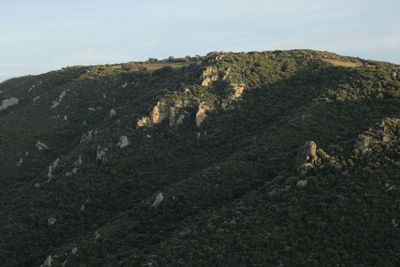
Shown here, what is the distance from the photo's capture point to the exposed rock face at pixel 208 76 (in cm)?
10453

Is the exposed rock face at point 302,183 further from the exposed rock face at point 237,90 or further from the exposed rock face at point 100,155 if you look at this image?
the exposed rock face at point 100,155

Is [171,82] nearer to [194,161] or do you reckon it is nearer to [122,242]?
[194,161]

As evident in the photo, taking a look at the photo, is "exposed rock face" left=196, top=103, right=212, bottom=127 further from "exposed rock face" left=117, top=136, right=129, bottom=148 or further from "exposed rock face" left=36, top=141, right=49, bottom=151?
"exposed rock face" left=36, top=141, right=49, bottom=151

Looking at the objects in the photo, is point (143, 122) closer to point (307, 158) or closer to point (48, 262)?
point (48, 262)

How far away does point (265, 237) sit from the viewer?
51812 millimetres

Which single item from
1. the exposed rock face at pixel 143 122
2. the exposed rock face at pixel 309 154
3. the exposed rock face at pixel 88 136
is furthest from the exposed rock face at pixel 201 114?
the exposed rock face at pixel 309 154

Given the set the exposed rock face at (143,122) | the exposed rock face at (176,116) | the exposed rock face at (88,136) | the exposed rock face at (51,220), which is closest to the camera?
the exposed rock face at (51,220)

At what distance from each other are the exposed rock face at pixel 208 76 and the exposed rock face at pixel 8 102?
64803 mm

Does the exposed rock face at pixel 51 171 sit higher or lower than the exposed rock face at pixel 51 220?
higher

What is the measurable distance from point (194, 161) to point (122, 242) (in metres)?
27.1

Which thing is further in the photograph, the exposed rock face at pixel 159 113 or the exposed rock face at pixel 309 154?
the exposed rock face at pixel 159 113

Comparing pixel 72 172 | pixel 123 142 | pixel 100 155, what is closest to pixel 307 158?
pixel 123 142

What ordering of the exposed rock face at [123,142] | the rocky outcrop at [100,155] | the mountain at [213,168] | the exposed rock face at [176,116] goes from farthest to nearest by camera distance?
the exposed rock face at [176,116] < the exposed rock face at [123,142] < the rocky outcrop at [100,155] < the mountain at [213,168]

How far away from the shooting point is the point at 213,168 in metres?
72.8
